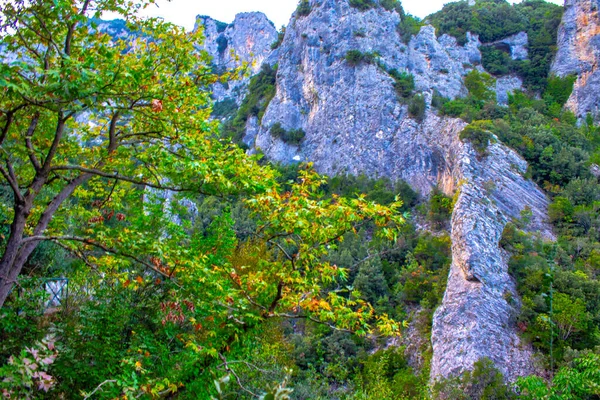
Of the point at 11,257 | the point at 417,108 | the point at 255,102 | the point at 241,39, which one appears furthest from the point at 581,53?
the point at 241,39

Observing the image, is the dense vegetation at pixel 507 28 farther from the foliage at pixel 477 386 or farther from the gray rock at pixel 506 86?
the foliage at pixel 477 386

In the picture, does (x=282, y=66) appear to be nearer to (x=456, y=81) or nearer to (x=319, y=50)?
(x=319, y=50)

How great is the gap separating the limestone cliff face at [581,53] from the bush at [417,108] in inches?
486

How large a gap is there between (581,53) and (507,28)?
331 inches

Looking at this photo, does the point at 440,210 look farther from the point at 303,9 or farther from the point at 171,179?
the point at 303,9

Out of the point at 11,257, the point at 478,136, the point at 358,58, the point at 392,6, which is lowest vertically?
the point at 11,257

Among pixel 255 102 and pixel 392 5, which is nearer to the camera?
pixel 392 5

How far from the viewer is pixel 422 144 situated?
30.8m

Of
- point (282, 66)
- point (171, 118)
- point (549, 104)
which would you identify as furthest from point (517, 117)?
point (171, 118)

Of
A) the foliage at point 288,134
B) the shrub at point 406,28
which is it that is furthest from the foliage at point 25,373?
the shrub at point 406,28

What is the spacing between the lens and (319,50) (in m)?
39.7

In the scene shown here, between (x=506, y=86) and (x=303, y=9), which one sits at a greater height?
(x=303, y=9)

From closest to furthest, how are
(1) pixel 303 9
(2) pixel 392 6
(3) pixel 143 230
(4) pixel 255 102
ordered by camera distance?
1. (3) pixel 143 230
2. (2) pixel 392 6
3. (1) pixel 303 9
4. (4) pixel 255 102

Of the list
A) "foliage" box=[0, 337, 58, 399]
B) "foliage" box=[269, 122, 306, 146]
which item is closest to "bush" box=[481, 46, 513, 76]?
"foliage" box=[269, 122, 306, 146]
